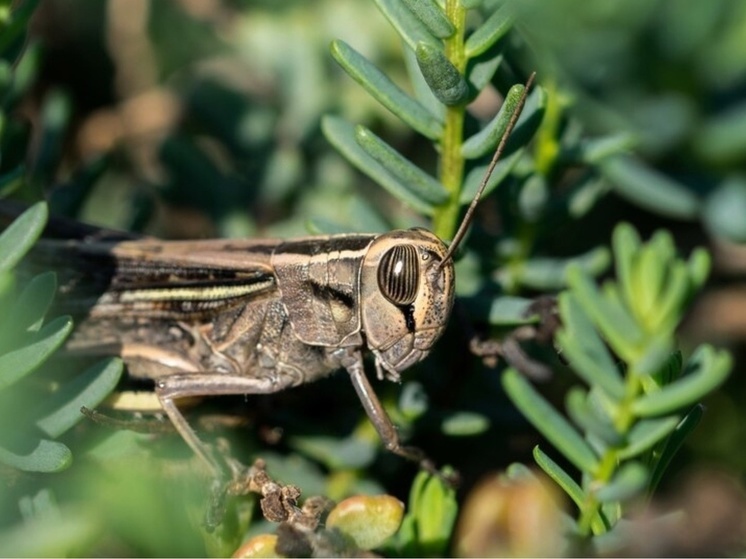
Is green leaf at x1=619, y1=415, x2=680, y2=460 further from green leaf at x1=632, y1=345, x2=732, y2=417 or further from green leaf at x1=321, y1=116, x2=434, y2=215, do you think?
green leaf at x1=321, y1=116, x2=434, y2=215

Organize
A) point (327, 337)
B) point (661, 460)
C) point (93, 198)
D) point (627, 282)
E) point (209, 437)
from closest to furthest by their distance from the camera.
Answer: point (627, 282) → point (661, 460) → point (209, 437) → point (327, 337) → point (93, 198)

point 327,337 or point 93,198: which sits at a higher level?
point 327,337

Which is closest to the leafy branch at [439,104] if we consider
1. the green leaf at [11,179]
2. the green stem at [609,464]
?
the green stem at [609,464]

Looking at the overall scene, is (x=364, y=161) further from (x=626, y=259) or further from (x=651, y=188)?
(x=651, y=188)

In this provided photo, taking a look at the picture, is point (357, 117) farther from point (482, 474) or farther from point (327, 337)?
point (482, 474)

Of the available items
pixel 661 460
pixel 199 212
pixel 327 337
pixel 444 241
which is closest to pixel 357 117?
pixel 199 212

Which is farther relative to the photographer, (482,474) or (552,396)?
(552,396)

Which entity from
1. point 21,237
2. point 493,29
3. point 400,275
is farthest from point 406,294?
point 21,237
